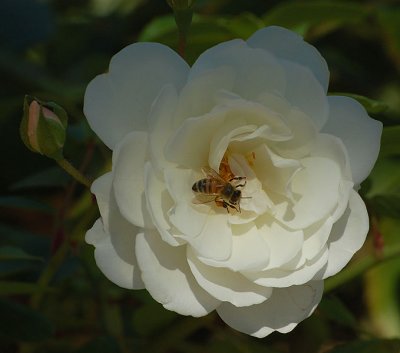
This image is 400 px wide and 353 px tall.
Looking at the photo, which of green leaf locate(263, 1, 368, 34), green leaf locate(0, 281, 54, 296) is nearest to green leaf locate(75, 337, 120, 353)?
green leaf locate(0, 281, 54, 296)

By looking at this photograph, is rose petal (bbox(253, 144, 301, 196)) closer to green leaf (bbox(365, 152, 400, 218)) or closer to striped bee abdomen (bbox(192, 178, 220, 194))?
striped bee abdomen (bbox(192, 178, 220, 194))

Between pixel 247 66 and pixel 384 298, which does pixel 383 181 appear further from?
pixel 247 66

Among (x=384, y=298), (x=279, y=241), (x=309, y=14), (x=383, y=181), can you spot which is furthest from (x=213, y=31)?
(x=384, y=298)

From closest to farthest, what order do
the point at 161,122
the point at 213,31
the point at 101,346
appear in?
1. the point at 161,122
2. the point at 101,346
3. the point at 213,31

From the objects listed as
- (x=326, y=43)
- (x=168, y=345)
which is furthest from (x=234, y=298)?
(x=326, y=43)

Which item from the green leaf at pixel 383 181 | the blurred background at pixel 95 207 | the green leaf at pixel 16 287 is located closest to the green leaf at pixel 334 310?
the blurred background at pixel 95 207

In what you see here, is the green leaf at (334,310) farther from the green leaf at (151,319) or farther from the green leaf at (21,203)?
the green leaf at (21,203)

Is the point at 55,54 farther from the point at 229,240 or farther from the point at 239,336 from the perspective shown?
the point at 229,240
